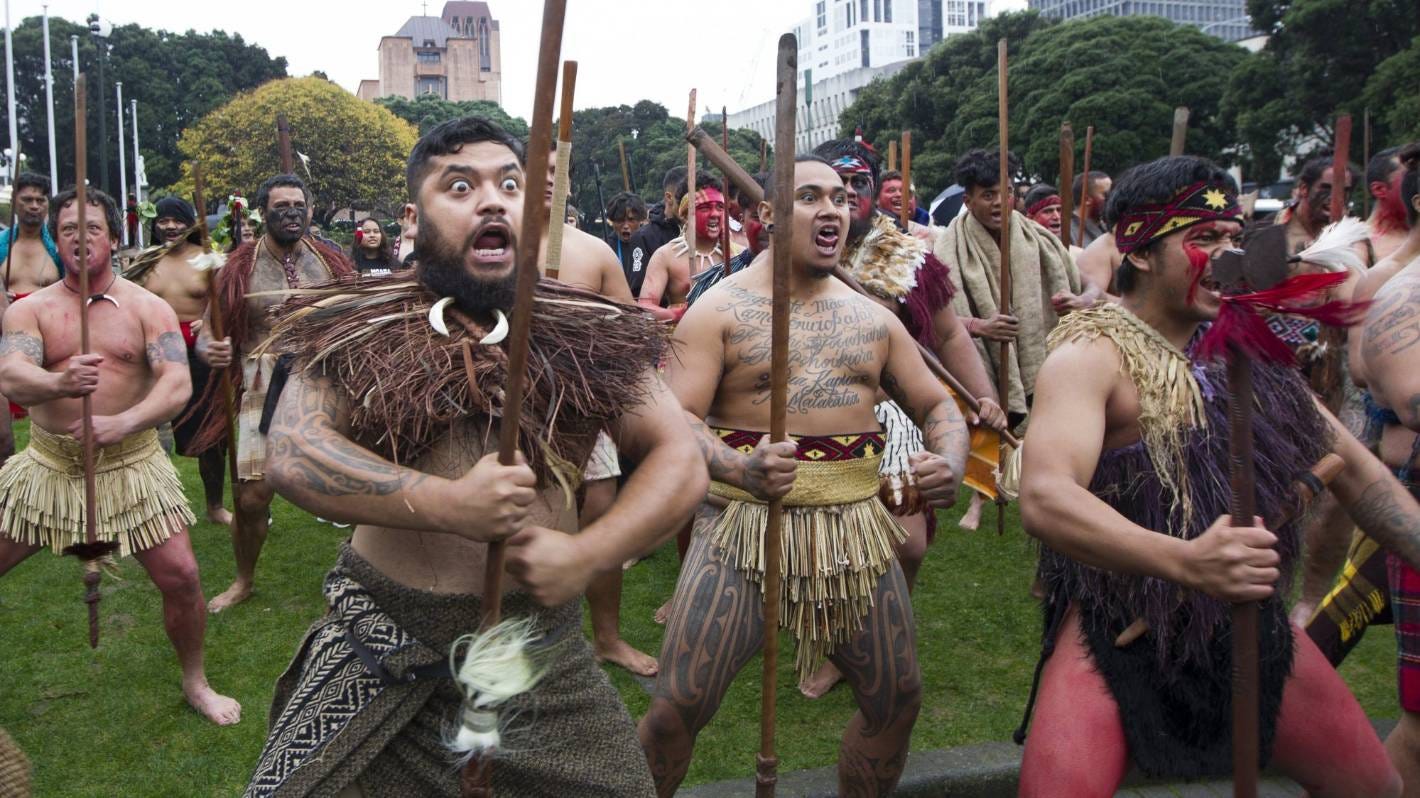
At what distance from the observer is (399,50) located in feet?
410

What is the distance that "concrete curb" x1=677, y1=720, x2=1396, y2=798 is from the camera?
437 centimetres

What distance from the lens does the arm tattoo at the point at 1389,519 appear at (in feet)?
10.2

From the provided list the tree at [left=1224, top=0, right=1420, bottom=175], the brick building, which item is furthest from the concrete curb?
the brick building

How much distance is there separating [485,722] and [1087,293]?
5164 millimetres

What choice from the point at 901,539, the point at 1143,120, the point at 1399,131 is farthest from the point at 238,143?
the point at 901,539

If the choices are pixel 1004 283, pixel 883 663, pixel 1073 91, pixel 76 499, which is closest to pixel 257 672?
pixel 76 499

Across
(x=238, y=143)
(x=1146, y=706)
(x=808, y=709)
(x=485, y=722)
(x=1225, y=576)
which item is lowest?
(x=808, y=709)

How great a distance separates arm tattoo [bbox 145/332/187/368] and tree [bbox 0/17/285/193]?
55.6 meters

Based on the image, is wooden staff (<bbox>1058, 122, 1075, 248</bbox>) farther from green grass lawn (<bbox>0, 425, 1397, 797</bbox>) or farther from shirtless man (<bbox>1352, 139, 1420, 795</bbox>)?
shirtless man (<bbox>1352, 139, 1420, 795</bbox>)

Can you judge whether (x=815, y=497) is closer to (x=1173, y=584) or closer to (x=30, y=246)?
(x=1173, y=584)

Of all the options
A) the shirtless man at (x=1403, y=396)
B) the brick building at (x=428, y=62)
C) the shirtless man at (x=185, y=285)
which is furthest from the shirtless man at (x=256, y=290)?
the brick building at (x=428, y=62)

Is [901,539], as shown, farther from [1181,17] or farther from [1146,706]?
[1181,17]

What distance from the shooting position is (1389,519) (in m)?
3.14

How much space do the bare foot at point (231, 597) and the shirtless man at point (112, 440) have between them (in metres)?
1.31
